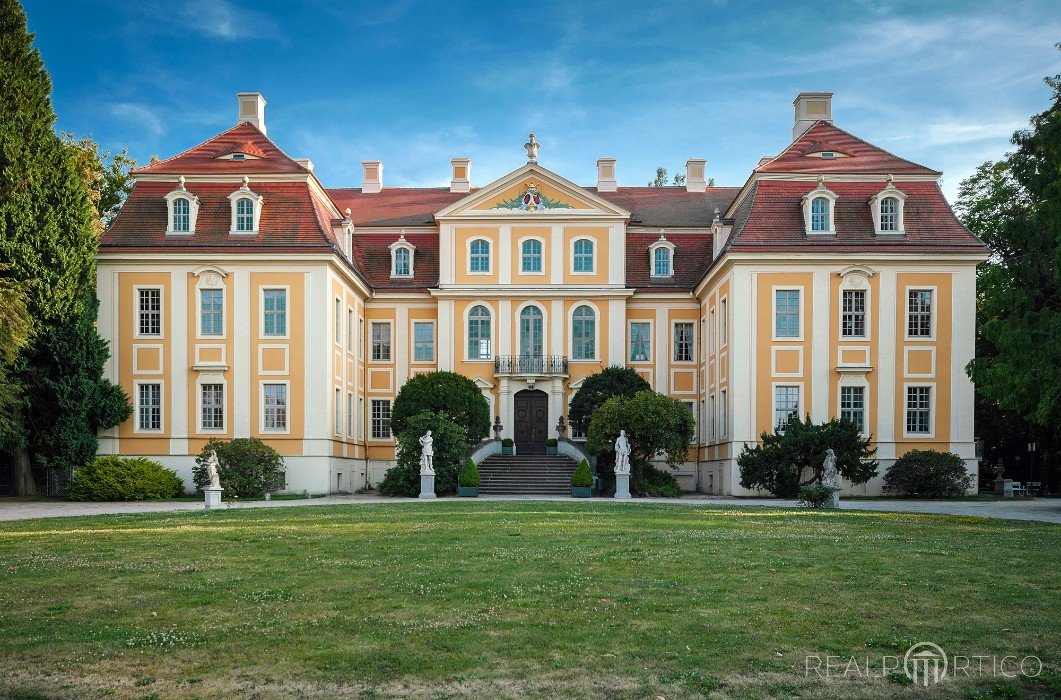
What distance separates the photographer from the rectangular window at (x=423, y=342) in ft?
122

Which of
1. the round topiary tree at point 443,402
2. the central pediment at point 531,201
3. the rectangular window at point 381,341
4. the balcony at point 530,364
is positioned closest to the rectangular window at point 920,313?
the central pediment at point 531,201

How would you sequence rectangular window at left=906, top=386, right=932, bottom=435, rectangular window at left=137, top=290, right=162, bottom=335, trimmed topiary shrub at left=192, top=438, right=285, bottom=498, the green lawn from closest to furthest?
the green lawn → trimmed topiary shrub at left=192, top=438, right=285, bottom=498 → rectangular window at left=906, top=386, right=932, bottom=435 → rectangular window at left=137, top=290, right=162, bottom=335

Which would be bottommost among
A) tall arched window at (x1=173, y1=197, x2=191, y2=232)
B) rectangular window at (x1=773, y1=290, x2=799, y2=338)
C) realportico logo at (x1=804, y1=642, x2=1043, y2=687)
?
realportico logo at (x1=804, y1=642, x2=1043, y2=687)

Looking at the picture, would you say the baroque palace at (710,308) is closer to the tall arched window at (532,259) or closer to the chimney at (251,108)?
the chimney at (251,108)

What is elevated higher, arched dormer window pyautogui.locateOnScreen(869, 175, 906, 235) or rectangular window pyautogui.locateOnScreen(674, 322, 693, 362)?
arched dormer window pyautogui.locateOnScreen(869, 175, 906, 235)

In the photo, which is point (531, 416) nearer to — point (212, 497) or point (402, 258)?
point (402, 258)

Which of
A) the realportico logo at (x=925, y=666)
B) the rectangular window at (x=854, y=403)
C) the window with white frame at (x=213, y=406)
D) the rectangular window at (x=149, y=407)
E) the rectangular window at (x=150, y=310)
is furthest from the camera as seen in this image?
the rectangular window at (x=150, y=310)

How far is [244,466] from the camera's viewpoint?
93.2 ft

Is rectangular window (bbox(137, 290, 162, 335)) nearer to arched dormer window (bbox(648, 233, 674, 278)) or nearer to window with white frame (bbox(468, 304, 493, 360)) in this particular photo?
window with white frame (bbox(468, 304, 493, 360))

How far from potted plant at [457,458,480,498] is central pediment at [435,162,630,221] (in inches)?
433

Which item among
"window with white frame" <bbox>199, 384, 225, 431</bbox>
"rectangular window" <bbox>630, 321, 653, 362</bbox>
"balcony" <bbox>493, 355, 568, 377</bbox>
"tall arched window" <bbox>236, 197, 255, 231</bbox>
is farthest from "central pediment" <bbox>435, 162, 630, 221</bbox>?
"window with white frame" <bbox>199, 384, 225, 431</bbox>

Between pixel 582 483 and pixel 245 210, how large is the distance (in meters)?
14.0

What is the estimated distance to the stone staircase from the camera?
31.0 metres

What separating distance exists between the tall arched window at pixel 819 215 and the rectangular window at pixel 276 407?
17779 mm
